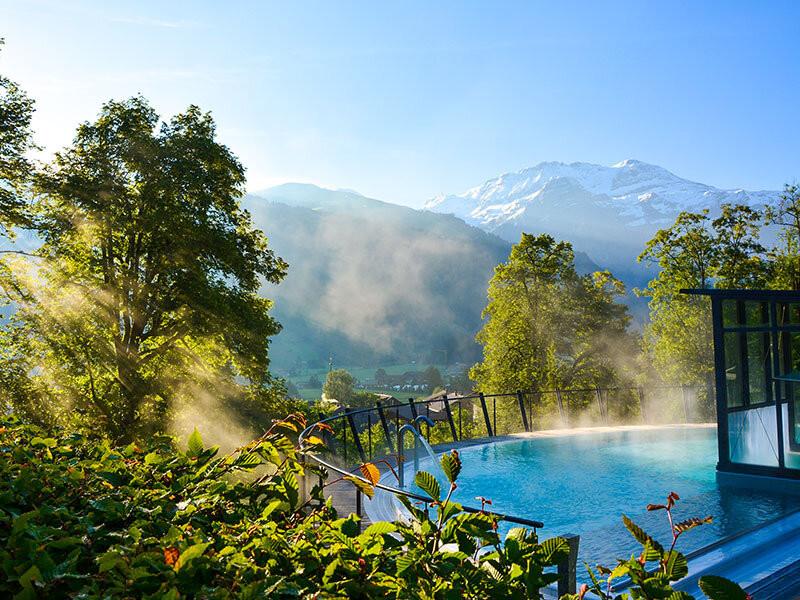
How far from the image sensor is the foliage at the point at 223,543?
1.43m

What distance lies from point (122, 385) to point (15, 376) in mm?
2612

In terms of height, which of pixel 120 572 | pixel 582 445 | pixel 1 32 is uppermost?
pixel 1 32

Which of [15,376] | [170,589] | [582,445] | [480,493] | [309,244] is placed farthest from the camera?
[309,244]

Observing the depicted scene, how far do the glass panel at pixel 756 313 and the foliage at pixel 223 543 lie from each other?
1056 cm

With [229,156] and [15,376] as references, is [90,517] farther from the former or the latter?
[229,156]

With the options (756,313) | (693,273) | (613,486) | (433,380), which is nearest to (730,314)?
(756,313)

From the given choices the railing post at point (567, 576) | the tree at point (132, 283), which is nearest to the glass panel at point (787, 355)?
the railing post at point (567, 576)

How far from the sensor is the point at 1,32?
17406 mm

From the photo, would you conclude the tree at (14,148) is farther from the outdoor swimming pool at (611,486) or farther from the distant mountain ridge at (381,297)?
the distant mountain ridge at (381,297)

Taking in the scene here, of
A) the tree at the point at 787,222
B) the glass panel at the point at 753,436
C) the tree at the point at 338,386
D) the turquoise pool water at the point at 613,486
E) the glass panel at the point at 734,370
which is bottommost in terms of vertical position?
the tree at the point at 338,386

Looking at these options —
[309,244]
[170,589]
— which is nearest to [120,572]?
[170,589]

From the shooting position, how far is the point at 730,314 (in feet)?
35.6

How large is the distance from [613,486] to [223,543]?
10.6m

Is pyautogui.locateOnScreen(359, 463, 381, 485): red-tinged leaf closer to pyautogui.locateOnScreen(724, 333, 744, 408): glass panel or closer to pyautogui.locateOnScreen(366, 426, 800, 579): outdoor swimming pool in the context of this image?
pyautogui.locateOnScreen(366, 426, 800, 579): outdoor swimming pool
